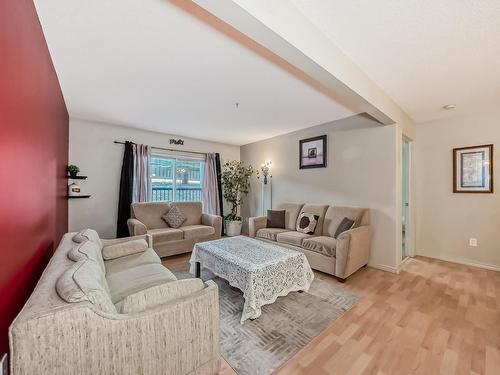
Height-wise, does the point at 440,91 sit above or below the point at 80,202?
above

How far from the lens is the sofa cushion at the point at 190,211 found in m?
4.35

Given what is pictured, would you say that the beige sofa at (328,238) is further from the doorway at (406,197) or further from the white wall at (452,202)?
the white wall at (452,202)

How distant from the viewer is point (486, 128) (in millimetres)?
3145

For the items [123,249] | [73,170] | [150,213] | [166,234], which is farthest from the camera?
[150,213]

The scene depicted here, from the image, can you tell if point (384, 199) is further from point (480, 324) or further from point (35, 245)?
point (35, 245)

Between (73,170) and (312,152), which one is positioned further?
(312,152)

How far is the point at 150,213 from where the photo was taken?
3.99 m

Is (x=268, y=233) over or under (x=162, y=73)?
under

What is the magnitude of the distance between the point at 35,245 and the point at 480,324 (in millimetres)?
3580

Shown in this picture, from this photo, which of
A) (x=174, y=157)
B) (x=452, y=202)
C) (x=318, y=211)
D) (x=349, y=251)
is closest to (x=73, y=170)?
(x=174, y=157)

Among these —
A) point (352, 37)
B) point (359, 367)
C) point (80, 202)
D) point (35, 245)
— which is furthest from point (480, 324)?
point (80, 202)

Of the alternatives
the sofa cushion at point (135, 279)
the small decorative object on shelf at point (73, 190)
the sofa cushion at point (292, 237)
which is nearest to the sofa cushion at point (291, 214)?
→ the sofa cushion at point (292, 237)

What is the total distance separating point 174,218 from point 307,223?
2395 millimetres

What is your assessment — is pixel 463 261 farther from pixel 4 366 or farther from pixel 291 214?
pixel 4 366
